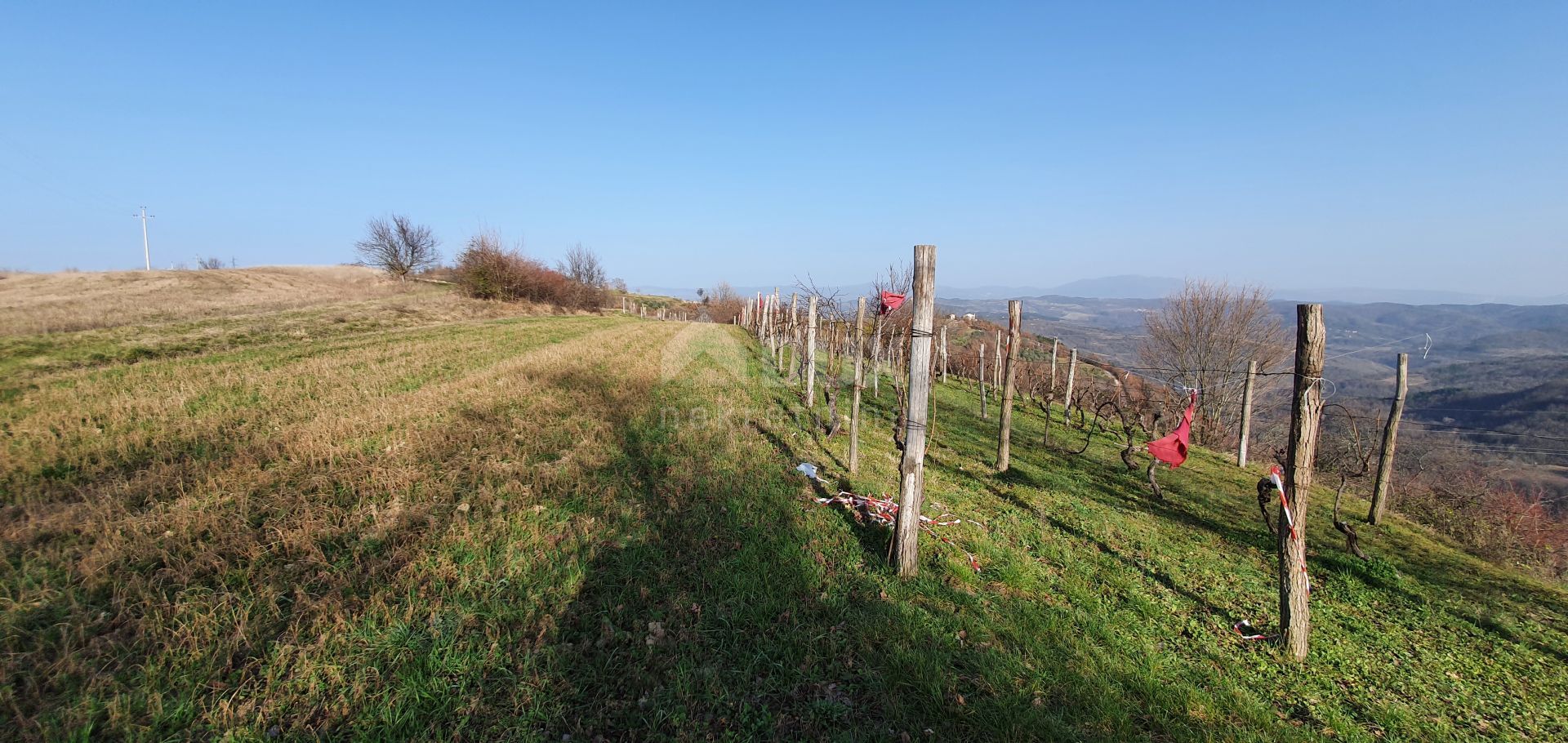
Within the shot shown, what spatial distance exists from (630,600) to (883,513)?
3.33m

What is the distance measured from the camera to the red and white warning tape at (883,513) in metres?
6.35

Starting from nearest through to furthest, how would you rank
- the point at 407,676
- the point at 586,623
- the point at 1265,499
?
the point at 407,676
the point at 586,623
the point at 1265,499

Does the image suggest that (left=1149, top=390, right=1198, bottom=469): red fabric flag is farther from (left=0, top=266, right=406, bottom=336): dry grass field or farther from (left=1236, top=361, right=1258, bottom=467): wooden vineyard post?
(left=0, top=266, right=406, bottom=336): dry grass field

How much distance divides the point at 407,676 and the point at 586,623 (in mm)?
1170

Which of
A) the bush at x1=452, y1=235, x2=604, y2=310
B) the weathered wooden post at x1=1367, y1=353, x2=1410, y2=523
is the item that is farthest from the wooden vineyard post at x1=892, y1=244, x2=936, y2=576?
the bush at x1=452, y1=235, x2=604, y2=310

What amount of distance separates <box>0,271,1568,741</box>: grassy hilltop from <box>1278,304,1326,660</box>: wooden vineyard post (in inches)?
16.2

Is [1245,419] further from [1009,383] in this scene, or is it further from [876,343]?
[876,343]

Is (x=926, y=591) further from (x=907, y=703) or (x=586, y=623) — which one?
(x=586, y=623)

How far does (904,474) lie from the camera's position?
5336mm

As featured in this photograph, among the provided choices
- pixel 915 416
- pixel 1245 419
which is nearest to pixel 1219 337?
pixel 1245 419

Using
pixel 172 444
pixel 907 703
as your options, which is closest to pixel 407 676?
pixel 907 703

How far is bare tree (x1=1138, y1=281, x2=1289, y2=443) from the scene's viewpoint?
24.3m

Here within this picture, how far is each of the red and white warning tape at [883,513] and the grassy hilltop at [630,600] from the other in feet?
0.69

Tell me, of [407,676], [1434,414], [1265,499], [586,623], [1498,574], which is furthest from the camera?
[1434,414]
